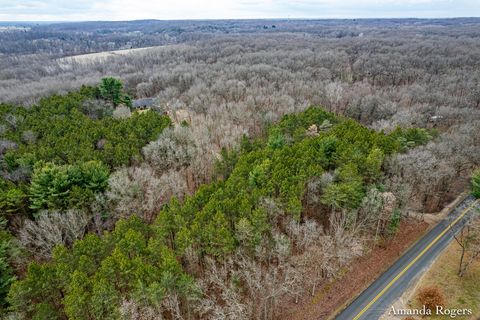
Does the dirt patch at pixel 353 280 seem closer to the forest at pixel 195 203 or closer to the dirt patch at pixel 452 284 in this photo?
the forest at pixel 195 203

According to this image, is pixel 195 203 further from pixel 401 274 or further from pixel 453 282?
pixel 453 282

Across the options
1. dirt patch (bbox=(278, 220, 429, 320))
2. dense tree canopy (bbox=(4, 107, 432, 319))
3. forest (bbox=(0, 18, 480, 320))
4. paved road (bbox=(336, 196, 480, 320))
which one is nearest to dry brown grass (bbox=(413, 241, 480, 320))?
paved road (bbox=(336, 196, 480, 320))

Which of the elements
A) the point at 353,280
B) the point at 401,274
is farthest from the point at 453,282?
the point at 353,280

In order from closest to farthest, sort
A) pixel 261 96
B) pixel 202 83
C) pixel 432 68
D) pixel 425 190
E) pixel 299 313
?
pixel 299 313
pixel 425 190
pixel 261 96
pixel 202 83
pixel 432 68

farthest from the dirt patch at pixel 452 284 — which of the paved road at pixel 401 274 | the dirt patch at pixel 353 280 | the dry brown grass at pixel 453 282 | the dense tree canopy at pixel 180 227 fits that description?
the dense tree canopy at pixel 180 227

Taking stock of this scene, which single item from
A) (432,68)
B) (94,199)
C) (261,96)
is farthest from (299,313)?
(432,68)

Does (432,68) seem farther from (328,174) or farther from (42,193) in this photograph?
(42,193)
